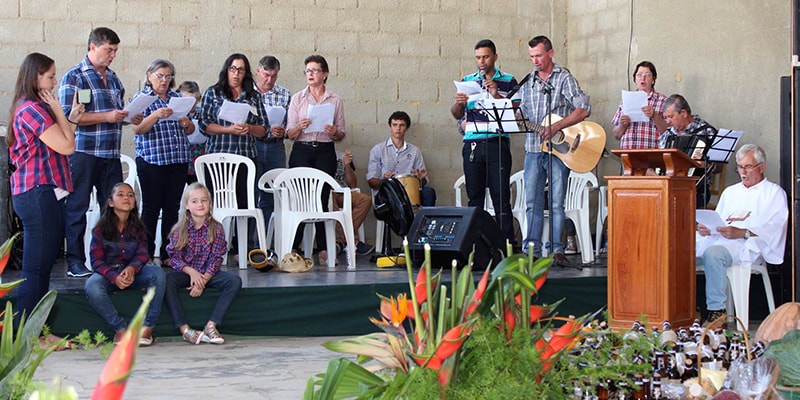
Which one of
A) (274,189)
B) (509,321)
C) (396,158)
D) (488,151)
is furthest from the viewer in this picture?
(396,158)

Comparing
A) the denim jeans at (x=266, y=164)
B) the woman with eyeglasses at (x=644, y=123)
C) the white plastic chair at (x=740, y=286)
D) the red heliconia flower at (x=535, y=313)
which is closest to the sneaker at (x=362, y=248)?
the denim jeans at (x=266, y=164)

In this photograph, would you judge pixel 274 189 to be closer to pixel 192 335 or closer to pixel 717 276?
pixel 192 335

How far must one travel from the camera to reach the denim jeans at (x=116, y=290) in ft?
14.9

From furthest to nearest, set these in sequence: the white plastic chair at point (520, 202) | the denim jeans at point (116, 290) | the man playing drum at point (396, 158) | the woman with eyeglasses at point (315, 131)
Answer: the man playing drum at point (396, 158)
the white plastic chair at point (520, 202)
the woman with eyeglasses at point (315, 131)
the denim jeans at point (116, 290)

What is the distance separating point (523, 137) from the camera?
835 centimetres

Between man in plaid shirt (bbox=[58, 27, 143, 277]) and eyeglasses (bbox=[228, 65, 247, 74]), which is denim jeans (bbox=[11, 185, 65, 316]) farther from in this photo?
eyeglasses (bbox=[228, 65, 247, 74])

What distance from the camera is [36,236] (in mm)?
4219

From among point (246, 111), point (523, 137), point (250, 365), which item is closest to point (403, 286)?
point (250, 365)

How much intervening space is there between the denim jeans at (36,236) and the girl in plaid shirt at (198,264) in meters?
0.66

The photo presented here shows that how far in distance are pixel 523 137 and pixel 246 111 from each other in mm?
3236

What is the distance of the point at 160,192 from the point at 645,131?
348 centimetres

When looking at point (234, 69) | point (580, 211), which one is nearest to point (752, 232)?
point (580, 211)

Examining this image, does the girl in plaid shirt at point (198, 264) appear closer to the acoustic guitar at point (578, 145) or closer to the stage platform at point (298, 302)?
the stage platform at point (298, 302)

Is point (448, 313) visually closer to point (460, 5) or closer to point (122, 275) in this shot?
point (122, 275)
